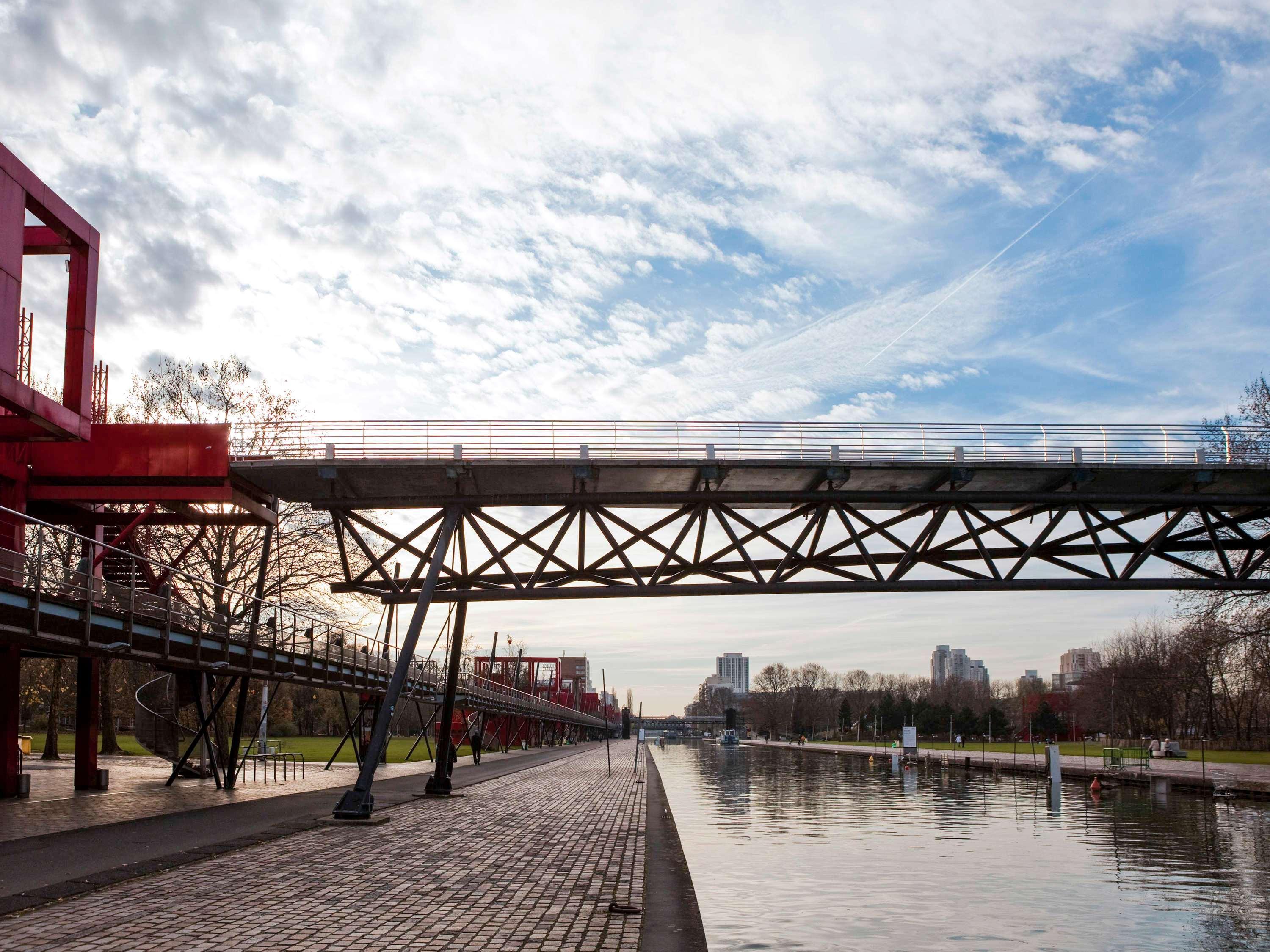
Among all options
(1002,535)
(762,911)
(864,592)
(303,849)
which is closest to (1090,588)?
(1002,535)

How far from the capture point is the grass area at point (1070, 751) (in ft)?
189

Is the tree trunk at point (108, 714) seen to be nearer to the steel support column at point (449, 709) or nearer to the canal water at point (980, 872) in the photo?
the steel support column at point (449, 709)

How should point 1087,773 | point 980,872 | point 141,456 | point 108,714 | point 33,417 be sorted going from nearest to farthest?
point 980,872 → point 33,417 → point 141,456 → point 1087,773 → point 108,714

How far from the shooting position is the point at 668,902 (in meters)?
12.0

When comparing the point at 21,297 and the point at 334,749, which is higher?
the point at 21,297

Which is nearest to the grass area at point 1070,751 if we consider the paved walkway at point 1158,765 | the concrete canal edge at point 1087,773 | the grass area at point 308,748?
the paved walkway at point 1158,765

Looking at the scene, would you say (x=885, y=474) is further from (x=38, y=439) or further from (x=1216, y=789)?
(x=1216, y=789)

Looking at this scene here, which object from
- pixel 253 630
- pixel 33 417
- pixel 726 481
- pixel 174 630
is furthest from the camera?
pixel 253 630

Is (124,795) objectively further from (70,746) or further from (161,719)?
(70,746)

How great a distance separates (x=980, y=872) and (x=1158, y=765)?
40932 millimetres

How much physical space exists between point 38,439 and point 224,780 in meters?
10.9

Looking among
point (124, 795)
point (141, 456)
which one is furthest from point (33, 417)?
point (124, 795)

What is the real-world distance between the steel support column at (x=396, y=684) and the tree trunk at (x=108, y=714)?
2626 centimetres

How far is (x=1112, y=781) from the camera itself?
4291 centimetres
